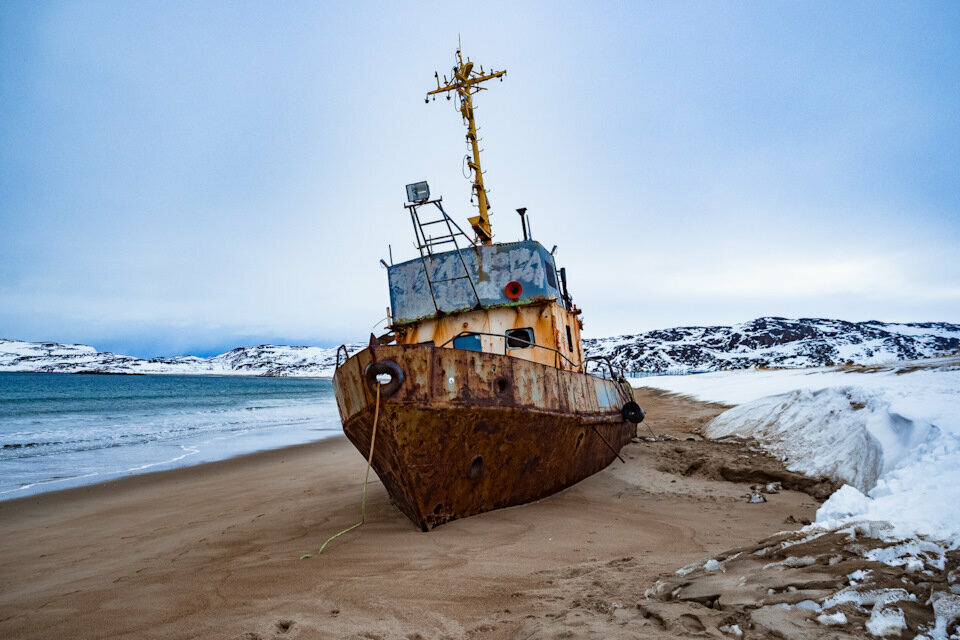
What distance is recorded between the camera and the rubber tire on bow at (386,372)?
14.7 feet

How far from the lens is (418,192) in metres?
5.94

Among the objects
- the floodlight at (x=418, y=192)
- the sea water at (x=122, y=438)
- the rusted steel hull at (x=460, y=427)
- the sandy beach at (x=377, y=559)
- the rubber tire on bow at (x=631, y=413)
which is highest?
the floodlight at (x=418, y=192)

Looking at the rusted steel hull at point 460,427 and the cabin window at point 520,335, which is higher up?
the cabin window at point 520,335

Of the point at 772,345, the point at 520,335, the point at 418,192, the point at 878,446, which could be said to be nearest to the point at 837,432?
the point at 878,446

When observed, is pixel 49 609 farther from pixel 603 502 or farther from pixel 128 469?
pixel 128 469

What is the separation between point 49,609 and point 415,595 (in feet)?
8.77

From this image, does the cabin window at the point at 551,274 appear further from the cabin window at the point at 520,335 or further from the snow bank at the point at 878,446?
the snow bank at the point at 878,446

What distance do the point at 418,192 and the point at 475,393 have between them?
2.61 m

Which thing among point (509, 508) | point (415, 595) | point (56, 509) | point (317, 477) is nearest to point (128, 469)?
point (56, 509)

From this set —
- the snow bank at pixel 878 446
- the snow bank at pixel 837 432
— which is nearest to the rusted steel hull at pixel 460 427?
the snow bank at pixel 878 446

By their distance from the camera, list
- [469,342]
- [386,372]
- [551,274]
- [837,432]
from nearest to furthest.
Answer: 1. [386,372]
2. [837,432]
3. [469,342]
4. [551,274]

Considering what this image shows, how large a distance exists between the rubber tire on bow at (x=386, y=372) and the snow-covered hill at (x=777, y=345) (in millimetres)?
78566

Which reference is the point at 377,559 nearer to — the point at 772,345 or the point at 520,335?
the point at 520,335

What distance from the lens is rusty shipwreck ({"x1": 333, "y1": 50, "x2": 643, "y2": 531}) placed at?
459 cm
